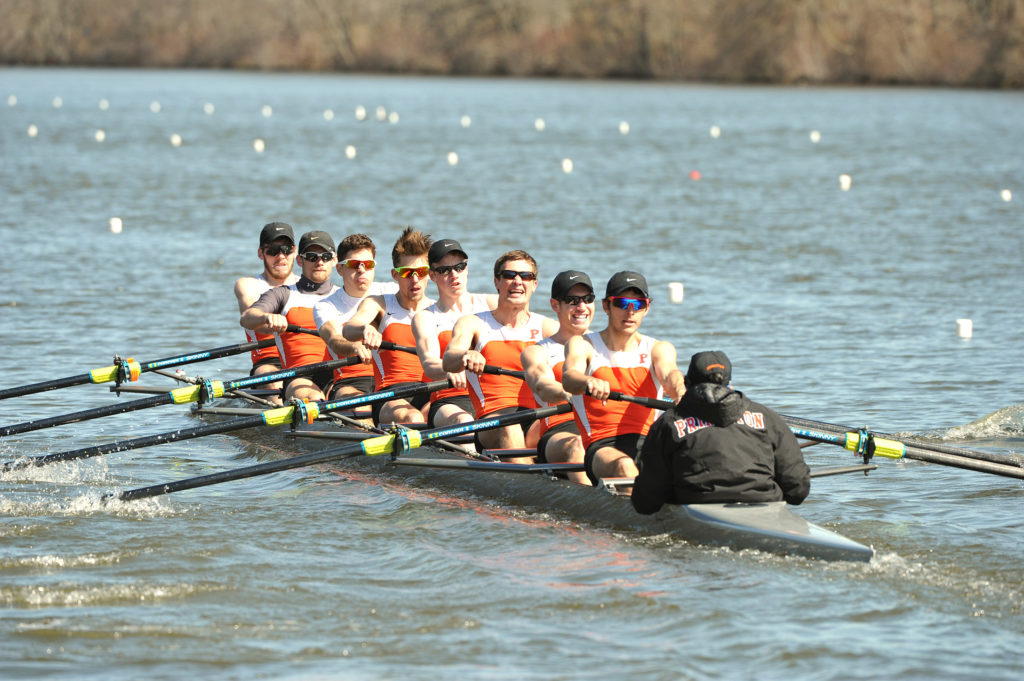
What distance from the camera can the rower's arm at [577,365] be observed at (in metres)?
8.20

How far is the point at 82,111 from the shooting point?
45.0 meters

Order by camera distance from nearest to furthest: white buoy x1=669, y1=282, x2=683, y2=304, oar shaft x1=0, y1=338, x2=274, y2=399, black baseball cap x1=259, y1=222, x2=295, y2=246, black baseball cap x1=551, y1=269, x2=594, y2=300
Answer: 1. black baseball cap x1=551, y1=269, x2=594, y2=300
2. oar shaft x1=0, y1=338, x2=274, y2=399
3. black baseball cap x1=259, y1=222, x2=295, y2=246
4. white buoy x1=669, y1=282, x2=683, y2=304

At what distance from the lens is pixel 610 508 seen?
26.4 feet

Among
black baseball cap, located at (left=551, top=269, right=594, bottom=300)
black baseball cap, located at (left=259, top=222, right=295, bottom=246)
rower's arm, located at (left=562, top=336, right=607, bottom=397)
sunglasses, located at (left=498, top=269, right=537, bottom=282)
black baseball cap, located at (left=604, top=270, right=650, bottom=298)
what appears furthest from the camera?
black baseball cap, located at (left=259, top=222, right=295, bottom=246)

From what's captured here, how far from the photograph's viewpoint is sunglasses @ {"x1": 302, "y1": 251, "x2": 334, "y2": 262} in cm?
1105

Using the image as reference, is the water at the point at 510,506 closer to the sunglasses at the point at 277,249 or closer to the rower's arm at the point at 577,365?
the rower's arm at the point at 577,365

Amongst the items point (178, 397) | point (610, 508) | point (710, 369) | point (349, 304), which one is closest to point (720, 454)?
point (710, 369)

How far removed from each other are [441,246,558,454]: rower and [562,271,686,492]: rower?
797 mm

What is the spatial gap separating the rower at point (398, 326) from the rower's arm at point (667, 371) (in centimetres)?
226

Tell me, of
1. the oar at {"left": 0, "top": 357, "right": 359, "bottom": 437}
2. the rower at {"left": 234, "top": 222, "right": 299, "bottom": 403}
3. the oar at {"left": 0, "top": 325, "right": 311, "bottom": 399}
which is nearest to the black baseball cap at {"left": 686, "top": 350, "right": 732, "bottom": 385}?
the oar at {"left": 0, "top": 357, "right": 359, "bottom": 437}

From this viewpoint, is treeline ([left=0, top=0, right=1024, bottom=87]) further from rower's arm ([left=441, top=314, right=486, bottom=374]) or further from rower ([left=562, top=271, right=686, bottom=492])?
rower ([left=562, top=271, right=686, bottom=492])

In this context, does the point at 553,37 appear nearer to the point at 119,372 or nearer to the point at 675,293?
the point at 675,293

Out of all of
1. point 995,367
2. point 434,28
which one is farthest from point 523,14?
point 995,367

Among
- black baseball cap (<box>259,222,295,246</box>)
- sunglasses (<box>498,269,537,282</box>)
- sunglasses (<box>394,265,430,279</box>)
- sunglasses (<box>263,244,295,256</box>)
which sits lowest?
sunglasses (<box>498,269,537,282</box>)
